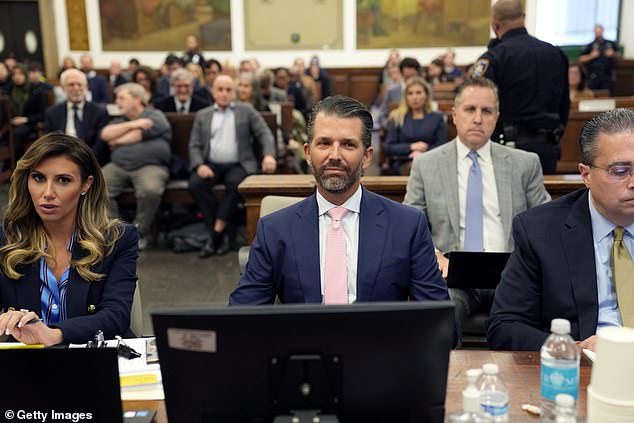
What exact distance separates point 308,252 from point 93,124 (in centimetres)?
437

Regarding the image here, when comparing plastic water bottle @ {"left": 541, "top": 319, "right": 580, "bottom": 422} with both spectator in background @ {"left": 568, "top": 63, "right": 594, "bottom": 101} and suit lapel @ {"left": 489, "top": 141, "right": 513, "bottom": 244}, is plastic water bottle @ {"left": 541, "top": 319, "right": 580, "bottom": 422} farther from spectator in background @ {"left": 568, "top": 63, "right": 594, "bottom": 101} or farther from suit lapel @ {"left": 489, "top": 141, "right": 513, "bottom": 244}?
spectator in background @ {"left": 568, "top": 63, "right": 594, "bottom": 101}

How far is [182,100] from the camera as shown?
6.80 m

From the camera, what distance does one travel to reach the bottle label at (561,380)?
143 cm

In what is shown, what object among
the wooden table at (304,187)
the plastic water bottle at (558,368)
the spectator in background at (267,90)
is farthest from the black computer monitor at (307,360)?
the spectator in background at (267,90)

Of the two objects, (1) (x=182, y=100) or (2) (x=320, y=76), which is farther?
(2) (x=320, y=76)

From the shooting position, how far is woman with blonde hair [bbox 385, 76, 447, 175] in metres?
5.79

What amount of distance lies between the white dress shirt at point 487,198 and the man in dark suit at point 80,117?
3639 mm

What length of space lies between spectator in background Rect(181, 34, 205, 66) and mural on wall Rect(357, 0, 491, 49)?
11.0 feet

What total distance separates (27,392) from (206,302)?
306 centimetres

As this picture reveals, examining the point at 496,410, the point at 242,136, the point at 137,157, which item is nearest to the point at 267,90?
the point at 242,136

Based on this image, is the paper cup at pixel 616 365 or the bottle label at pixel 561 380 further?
the bottle label at pixel 561 380

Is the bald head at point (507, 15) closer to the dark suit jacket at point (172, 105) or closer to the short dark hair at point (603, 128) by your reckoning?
the short dark hair at point (603, 128)

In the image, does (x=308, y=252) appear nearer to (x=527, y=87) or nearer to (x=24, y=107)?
(x=527, y=87)

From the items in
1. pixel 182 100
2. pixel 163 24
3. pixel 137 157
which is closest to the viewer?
pixel 137 157
